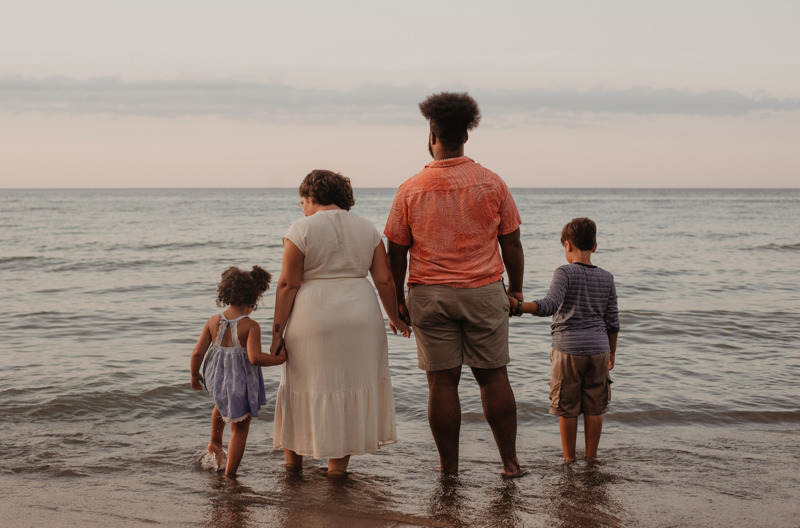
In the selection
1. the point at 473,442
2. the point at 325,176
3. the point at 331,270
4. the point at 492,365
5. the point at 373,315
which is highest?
the point at 325,176

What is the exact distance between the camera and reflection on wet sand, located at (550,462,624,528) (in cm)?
330

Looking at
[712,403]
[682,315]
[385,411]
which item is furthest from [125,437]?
[682,315]

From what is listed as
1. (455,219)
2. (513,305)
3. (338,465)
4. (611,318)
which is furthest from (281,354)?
(611,318)

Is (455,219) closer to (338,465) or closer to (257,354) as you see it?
(257,354)

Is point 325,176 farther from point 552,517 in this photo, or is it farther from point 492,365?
point 552,517

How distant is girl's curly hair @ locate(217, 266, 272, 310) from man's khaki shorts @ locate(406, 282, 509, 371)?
88 centimetres

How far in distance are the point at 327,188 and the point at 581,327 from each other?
1655 mm

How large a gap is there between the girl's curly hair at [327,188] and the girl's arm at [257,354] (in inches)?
30.1

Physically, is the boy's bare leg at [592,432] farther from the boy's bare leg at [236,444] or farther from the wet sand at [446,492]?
the boy's bare leg at [236,444]

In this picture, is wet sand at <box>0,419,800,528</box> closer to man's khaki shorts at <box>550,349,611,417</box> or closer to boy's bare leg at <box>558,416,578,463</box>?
boy's bare leg at <box>558,416,578,463</box>

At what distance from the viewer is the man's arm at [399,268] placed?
12.3 feet

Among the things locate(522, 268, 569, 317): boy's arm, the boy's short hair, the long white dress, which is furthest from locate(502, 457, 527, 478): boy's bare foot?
the boy's short hair

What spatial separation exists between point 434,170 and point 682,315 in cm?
708

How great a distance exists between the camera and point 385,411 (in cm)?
387
